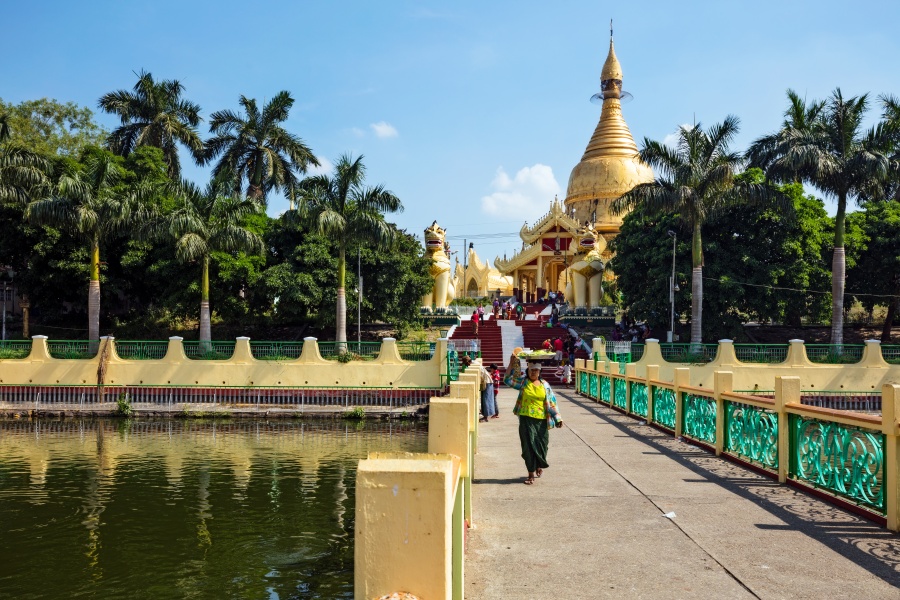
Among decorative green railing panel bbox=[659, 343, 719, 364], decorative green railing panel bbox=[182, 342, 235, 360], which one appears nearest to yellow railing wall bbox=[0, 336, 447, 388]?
decorative green railing panel bbox=[182, 342, 235, 360]

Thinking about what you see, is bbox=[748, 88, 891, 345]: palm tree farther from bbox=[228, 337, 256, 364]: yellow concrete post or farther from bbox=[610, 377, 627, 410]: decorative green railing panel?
bbox=[228, 337, 256, 364]: yellow concrete post

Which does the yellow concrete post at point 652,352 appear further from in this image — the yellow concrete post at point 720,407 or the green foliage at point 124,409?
the green foliage at point 124,409

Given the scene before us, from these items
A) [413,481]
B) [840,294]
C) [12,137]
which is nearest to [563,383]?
[840,294]

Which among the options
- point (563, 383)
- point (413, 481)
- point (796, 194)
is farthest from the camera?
point (796, 194)

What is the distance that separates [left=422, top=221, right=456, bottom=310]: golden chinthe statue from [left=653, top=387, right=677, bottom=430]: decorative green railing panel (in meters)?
32.2

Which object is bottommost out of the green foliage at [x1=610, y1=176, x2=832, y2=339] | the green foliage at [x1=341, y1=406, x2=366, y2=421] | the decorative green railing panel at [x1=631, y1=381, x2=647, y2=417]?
the green foliage at [x1=341, y1=406, x2=366, y2=421]

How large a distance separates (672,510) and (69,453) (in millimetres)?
14243

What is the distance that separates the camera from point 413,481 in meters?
3.48

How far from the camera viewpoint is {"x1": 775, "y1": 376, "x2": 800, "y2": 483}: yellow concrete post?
383 inches

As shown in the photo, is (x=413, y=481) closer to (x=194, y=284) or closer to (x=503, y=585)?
(x=503, y=585)

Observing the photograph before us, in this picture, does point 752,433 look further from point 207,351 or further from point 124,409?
point 207,351

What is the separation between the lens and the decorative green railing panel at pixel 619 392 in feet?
66.9

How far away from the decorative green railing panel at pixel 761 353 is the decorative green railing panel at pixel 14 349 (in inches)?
998

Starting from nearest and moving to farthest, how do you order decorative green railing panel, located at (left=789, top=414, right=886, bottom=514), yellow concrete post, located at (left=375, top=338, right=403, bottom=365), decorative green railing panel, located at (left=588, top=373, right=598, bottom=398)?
decorative green railing panel, located at (left=789, top=414, right=886, bottom=514) → decorative green railing panel, located at (left=588, top=373, right=598, bottom=398) → yellow concrete post, located at (left=375, top=338, right=403, bottom=365)
